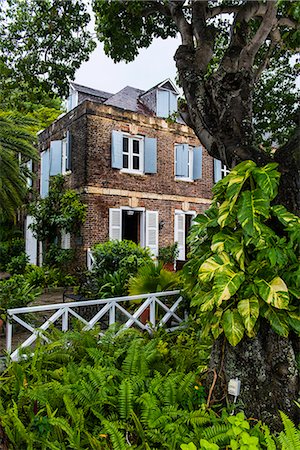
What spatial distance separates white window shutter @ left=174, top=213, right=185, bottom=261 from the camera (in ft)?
42.0

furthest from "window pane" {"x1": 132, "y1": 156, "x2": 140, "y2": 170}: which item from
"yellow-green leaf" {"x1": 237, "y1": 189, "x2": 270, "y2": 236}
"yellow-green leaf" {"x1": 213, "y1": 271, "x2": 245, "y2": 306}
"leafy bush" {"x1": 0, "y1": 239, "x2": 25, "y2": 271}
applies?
"yellow-green leaf" {"x1": 213, "y1": 271, "x2": 245, "y2": 306}

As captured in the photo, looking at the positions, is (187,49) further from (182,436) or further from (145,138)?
(145,138)

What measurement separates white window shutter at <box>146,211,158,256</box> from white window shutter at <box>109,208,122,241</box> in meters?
1.19

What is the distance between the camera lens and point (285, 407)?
2.97 m

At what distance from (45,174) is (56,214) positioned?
2.04 metres

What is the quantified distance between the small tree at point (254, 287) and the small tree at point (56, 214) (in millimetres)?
8030

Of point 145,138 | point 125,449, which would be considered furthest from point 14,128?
point 145,138

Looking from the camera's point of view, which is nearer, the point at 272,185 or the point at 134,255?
the point at 272,185

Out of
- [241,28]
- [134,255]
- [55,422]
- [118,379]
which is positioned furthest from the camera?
[134,255]

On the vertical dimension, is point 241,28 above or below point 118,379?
above

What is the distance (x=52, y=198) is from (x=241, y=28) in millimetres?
8734

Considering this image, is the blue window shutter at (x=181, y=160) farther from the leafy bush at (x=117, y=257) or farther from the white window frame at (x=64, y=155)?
the leafy bush at (x=117, y=257)

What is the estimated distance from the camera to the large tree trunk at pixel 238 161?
3.02 metres

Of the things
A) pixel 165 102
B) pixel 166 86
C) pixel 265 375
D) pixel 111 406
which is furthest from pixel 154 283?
pixel 166 86
